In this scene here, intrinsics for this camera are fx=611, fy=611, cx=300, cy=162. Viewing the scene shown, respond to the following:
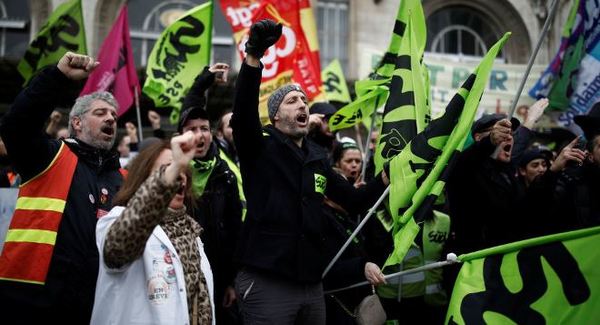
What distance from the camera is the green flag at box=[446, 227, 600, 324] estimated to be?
2.65 metres

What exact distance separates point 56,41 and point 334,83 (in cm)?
406

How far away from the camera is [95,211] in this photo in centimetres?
319

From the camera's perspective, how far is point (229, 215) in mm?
4148

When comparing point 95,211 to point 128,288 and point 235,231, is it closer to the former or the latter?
point 128,288

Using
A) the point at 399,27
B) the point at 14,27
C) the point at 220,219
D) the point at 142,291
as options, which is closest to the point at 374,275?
the point at 220,219

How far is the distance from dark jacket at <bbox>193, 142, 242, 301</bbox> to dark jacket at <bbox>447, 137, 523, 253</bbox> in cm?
147

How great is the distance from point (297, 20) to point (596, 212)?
422cm

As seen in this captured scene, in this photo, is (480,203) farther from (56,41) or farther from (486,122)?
(56,41)

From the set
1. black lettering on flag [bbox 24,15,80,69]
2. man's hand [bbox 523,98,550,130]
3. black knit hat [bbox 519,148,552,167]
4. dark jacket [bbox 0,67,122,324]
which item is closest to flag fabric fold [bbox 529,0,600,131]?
black knit hat [bbox 519,148,552,167]

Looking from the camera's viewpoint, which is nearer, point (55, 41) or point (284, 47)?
point (284, 47)

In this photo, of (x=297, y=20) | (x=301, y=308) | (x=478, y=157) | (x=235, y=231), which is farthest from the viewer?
(x=297, y=20)

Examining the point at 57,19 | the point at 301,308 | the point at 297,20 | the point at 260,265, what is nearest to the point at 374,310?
the point at 301,308

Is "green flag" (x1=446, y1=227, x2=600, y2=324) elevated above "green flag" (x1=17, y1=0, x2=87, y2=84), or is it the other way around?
"green flag" (x1=17, y1=0, x2=87, y2=84)

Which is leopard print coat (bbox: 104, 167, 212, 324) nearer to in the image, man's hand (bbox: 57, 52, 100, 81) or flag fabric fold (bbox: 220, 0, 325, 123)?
man's hand (bbox: 57, 52, 100, 81)
